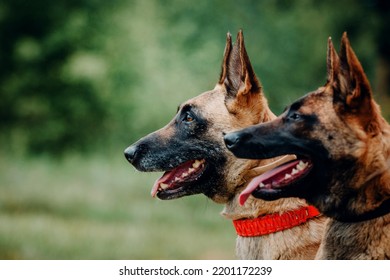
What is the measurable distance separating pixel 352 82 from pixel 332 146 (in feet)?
1.10

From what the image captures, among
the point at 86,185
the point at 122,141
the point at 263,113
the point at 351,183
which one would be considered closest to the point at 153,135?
the point at 263,113

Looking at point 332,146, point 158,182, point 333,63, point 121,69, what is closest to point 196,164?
point 158,182

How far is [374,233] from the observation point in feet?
10.6

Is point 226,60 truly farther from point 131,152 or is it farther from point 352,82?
point 352,82

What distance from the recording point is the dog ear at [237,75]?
159 inches

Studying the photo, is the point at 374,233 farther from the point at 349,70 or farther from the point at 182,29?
the point at 182,29

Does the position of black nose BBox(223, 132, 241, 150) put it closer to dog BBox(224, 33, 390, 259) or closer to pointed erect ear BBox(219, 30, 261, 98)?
dog BBox(224, 33, 390, 259)

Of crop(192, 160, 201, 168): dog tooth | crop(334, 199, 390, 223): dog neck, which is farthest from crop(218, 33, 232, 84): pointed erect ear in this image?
crop(334, 199, 390, 223): dog neck

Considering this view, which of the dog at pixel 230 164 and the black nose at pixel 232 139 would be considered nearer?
the black nose at pixel 232 139

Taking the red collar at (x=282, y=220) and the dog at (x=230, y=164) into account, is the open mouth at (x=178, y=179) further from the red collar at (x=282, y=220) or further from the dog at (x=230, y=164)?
the red collar at (x=282, y=220)

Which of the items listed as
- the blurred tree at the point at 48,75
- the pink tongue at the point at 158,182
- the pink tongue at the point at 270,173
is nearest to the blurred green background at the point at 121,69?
the blurred tree at the point at 48,75

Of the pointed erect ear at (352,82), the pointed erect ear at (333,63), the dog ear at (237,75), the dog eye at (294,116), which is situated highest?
the dog ear at (237,75)

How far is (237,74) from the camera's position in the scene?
13.7ft

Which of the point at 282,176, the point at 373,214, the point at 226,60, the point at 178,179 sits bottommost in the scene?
the point at 373,214
